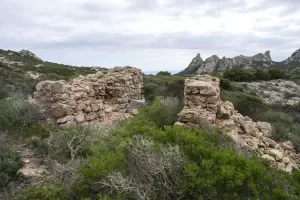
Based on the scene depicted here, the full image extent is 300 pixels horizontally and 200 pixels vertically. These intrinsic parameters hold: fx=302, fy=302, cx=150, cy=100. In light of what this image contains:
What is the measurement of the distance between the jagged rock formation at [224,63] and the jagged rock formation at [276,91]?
15.9 meters

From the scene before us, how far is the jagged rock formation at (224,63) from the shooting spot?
45.6m

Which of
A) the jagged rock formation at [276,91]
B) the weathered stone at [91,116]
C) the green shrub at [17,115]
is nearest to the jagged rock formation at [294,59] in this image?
the jagged rock formation at [276,91]

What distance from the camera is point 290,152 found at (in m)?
6.73

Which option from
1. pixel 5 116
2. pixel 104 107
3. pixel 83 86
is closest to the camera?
pixel 5 116

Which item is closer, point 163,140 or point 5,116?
point 163,140

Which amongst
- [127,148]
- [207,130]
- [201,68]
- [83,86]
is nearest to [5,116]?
[83,86]

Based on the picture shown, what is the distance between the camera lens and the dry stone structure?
8.99 metres

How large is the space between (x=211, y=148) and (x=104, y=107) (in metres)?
7.10

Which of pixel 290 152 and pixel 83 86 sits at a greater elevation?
pixel 83 86

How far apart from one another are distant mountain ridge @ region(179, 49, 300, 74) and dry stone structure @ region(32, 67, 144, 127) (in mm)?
30002

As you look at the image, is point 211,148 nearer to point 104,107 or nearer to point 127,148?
point 127,148

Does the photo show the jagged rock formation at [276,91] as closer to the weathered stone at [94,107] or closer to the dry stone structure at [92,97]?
the dry stone structure at [92,97]

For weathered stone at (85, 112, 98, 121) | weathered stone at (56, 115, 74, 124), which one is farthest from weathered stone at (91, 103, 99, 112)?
weathered stone at (56, 115, 74, 124)

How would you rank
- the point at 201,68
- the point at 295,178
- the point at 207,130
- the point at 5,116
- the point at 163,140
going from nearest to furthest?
the point at 295,178 → the point at 163,140 → the point at 207,130 → the point at 5,116 → the point at 201,68
